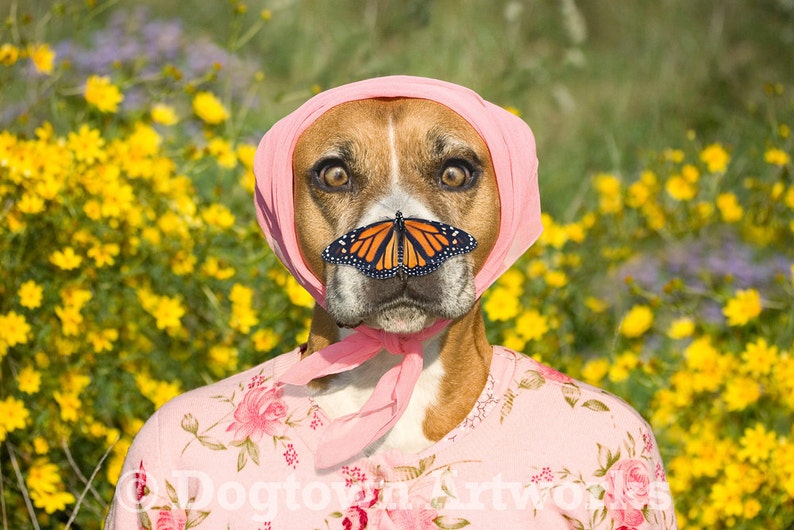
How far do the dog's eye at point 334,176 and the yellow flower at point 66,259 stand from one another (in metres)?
1.21

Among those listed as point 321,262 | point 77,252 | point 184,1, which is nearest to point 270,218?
point 321,262

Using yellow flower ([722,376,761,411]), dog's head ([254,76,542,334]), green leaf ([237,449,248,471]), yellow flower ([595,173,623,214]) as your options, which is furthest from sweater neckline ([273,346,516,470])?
yellow flower ([595,173,623,214])

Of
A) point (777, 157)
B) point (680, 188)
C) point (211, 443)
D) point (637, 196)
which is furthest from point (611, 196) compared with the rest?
point (211, 443)

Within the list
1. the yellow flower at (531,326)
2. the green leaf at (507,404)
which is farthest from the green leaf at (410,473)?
the yellow flower at (531,326)

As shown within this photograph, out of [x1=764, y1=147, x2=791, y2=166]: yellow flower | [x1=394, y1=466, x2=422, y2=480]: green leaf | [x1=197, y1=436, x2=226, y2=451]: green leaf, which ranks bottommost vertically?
[x1=394, y1=466, x2=422, y2=480]: green leaf

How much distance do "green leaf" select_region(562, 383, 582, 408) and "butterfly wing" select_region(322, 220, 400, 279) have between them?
1.94 ft

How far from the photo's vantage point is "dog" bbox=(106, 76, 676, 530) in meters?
2.21

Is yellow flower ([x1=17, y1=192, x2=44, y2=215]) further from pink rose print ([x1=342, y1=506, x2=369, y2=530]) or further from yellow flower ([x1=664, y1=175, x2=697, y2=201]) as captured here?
yellow flower ([x1=664, y1=175, x2=697, y2=201])

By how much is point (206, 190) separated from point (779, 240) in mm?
2573

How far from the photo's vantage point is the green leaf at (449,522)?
2203mm

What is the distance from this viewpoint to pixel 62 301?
10.7 ft

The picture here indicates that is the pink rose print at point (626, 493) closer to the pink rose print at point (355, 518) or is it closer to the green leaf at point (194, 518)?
the pink rose print at point (355, 518)

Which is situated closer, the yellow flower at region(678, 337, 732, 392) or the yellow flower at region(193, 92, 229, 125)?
the yellow flower at region(678, 337, 732, 392)

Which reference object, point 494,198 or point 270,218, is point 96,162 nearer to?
point 270,218
